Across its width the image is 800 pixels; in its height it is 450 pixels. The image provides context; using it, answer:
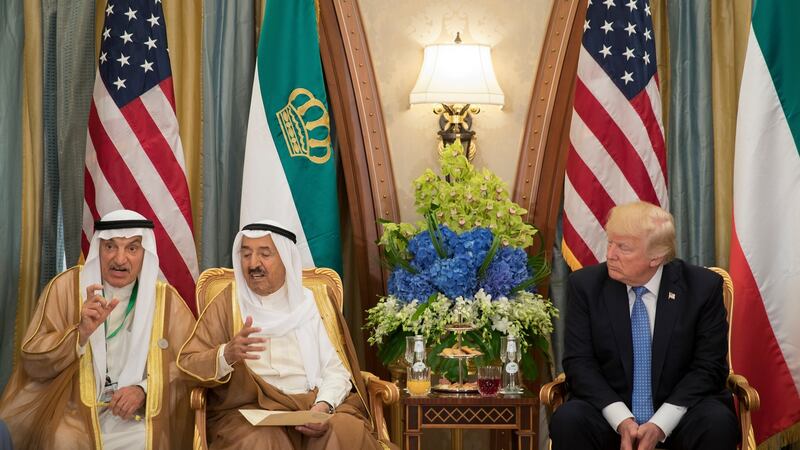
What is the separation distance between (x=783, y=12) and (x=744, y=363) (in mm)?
1677

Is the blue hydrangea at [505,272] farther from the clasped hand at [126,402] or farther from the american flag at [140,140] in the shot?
the clasped hand at [126,402]

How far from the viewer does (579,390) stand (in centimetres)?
443

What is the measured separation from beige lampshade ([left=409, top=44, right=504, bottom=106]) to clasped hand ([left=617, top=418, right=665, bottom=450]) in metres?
1.96

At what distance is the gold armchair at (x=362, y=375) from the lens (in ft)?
14.8

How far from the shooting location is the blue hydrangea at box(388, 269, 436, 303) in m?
5.05

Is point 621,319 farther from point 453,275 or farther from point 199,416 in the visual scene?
point 199,416

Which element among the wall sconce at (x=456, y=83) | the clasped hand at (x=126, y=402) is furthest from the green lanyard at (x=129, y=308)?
the wall sconce at (x=456, y=83)

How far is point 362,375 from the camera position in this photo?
4.91m

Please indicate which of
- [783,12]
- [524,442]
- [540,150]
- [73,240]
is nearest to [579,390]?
[524,442]

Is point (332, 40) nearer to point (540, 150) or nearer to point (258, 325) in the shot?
point (540, 150)

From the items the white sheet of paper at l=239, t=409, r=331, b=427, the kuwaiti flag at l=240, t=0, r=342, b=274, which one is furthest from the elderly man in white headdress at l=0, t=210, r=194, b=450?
the kuwaiti flag at l=240, t=0, r=342, b=274

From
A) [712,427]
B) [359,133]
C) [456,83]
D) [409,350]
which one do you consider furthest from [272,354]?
[712,427]

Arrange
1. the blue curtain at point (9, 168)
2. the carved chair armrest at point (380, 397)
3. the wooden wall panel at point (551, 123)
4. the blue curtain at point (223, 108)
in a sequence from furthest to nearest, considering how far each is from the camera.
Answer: the wooden wall panel at point (551, 123) → the blue curtain at point (223, 108) → the blue curtain at point (9, 168) → the carved chair armrest at point (380, 397)

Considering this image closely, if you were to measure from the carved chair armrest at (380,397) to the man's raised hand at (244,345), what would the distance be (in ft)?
1.88
